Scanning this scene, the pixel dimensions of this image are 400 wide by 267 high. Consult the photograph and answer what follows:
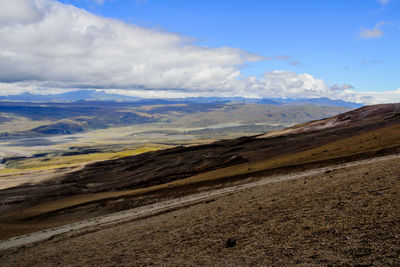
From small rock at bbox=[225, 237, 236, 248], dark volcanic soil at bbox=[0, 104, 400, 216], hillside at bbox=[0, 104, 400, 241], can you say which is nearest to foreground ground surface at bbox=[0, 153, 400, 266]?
small rock at bbox=[225, 237, 236, 248]

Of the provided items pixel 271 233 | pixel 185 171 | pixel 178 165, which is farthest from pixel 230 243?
pixel 178 165

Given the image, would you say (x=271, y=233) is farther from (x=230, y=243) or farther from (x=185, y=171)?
(x=185, y=171)

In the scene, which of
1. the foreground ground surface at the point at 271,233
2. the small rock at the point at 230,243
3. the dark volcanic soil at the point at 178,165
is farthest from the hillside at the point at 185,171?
the small rock at the point at 230,243

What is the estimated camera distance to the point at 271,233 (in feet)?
49.9

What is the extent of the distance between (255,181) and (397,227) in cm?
2355

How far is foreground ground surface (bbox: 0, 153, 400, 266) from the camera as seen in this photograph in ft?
40.2

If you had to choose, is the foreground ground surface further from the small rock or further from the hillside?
the hillside

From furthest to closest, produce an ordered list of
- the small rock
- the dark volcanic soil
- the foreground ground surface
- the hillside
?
the dark volcanic soil, the hillside, the small rock, the foreground ground surface

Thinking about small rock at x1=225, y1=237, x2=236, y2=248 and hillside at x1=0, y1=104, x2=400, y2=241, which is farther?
hillside at x1=0, y1=104, x2=400, y2=241

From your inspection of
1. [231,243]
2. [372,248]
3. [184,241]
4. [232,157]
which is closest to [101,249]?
[184,241]

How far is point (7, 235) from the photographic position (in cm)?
3422

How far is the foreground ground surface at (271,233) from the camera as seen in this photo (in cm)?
1226

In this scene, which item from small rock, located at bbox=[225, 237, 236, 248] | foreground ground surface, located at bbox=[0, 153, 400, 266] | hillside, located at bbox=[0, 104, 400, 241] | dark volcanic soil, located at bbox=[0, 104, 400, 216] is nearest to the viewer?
foreground ground surface, located at bbox=[0, 153, 400, 266]

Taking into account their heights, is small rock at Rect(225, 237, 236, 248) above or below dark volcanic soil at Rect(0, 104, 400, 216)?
above
